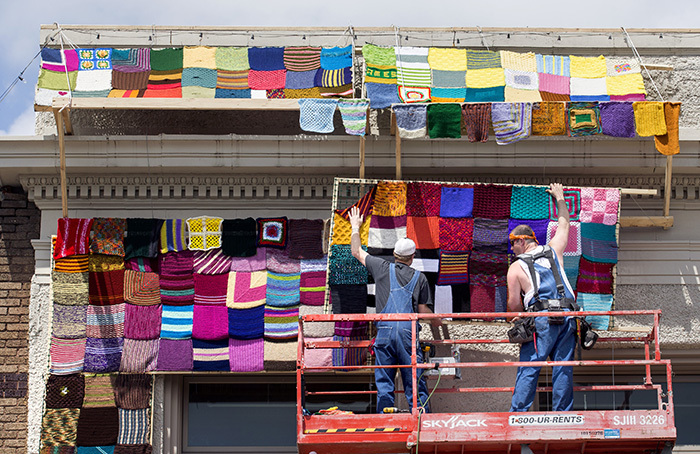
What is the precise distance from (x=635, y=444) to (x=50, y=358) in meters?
6.10

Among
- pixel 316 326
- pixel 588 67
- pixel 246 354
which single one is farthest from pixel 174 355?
pixel 588 67

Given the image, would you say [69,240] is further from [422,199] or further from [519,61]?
[519,61]

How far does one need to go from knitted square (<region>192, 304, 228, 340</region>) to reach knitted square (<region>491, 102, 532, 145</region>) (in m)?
3.56

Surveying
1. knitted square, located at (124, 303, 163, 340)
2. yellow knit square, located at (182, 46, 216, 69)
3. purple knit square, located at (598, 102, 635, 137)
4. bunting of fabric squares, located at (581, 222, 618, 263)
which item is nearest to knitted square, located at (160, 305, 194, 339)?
knitted square, located at (124, 303, 163, 340)

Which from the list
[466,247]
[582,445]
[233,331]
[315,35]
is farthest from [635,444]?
[315,35]

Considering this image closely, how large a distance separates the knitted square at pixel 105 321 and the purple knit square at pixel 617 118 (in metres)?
5.64

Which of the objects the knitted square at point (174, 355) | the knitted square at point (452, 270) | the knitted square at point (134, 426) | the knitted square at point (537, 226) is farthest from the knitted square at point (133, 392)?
the knitted square at point (537, 226)

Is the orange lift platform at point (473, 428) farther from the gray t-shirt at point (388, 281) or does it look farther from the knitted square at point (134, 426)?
the knitted square at point (134, 426)

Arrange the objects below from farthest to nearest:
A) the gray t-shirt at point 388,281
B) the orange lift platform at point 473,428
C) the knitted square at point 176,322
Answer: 1. the knitted square at point 176,322
2. the gray t-shirt at point 388,281
3. the orange lift platform at point 473,428

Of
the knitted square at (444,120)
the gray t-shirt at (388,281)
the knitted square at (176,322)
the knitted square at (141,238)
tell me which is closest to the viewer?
the gray t-shirt at (388,281)

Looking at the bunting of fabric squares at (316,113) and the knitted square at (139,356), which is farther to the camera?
the knitted square at (139,356)

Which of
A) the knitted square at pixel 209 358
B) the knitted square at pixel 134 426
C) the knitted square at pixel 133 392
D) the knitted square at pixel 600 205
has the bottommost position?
the knitted square at pixel 134 426

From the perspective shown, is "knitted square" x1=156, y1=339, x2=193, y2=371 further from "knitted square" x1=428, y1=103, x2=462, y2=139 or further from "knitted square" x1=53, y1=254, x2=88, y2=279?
"knitted square" x1=428, y1=103, x2=462, y2=139

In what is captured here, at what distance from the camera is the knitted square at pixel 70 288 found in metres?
10.2
